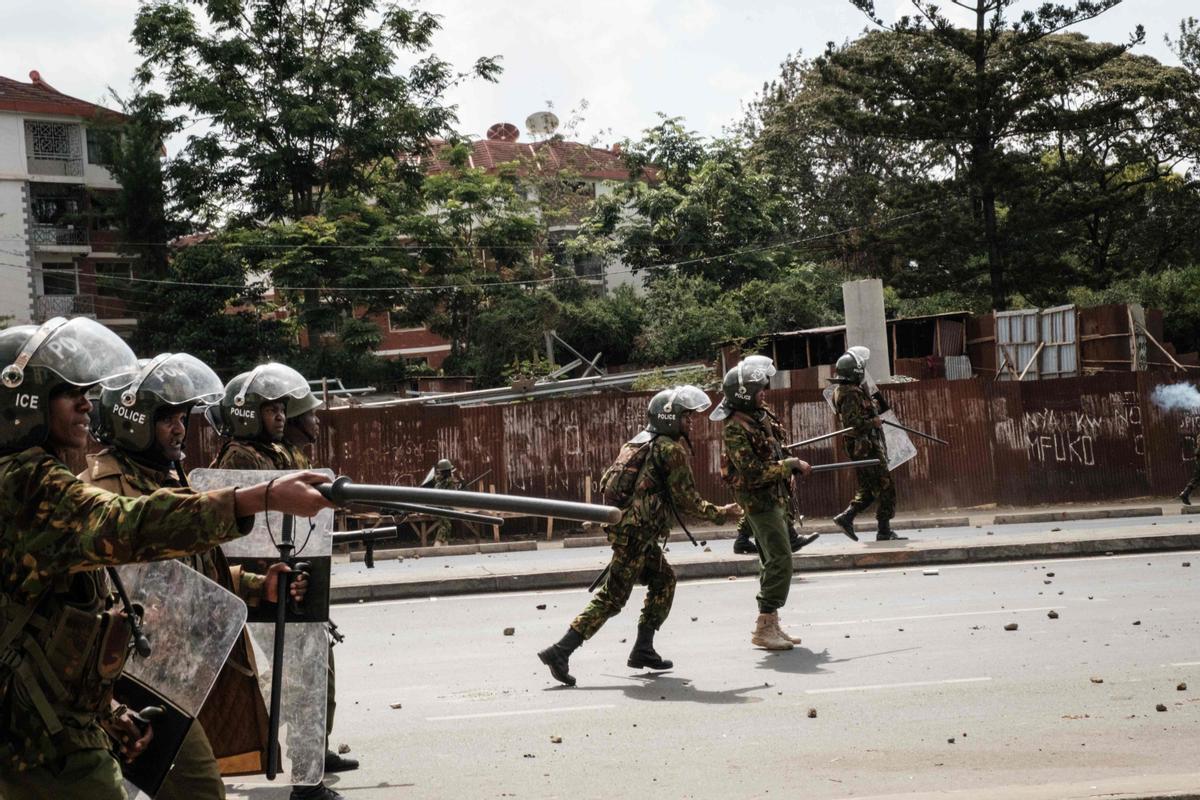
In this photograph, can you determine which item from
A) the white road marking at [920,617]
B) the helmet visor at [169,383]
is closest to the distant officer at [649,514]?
the white road marking at [920,617]

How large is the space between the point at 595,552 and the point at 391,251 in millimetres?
25001

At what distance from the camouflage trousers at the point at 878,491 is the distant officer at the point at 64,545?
40.7 ft

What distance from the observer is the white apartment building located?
51.3 m

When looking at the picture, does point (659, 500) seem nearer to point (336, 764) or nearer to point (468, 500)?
point (336, 764)

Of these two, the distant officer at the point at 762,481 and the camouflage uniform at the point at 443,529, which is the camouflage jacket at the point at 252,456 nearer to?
the distant officer at the point at 762,481

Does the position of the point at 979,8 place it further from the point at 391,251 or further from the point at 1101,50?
the point at 391,251

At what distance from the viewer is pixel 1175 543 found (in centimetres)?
1455

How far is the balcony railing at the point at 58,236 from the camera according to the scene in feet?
171

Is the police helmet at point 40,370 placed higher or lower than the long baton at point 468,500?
higher

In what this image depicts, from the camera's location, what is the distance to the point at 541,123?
180ft

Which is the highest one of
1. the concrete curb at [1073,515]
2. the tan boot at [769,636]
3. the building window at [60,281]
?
the building window at [60,281]

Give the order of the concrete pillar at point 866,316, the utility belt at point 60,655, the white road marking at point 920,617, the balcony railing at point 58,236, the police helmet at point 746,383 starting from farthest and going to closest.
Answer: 1. the balcony railing at point 58,236
2. the concrete pillar at point 866,316
3. the white road marking at point 920,617
4. the police helmet at point 746,383
5. the utility belt at point 60,655

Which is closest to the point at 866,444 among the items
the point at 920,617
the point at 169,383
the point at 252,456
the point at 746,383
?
the point at 920,617

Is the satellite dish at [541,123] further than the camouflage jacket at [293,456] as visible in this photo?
Yes
